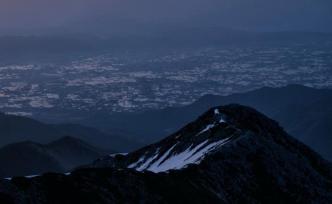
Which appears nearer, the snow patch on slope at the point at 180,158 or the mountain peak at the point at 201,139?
the snow patch on slope at the point at 180,158

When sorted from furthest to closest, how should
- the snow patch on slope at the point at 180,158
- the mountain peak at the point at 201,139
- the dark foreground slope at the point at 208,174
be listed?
the mountain peak at the point at 201,139, the snow patch on slope at the point at 180,158, the dark foreground slope at the point at 208,174

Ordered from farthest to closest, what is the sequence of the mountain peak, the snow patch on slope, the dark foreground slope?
the mountain peak → the snow patch on slope → the dark foreground slope

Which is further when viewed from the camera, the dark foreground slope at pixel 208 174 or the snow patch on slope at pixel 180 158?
the snow patch on slope at pixel 180 158

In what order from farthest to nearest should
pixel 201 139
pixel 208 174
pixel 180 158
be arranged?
pixel 201 139 < pixel 180 158 < pixel 208 174

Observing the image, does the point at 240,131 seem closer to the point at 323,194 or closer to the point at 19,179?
the point at 323,194

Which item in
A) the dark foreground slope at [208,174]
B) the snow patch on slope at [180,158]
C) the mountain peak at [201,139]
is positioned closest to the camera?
the dark foreground slope at [208,174]

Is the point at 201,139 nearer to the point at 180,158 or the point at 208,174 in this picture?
the point at 180,158

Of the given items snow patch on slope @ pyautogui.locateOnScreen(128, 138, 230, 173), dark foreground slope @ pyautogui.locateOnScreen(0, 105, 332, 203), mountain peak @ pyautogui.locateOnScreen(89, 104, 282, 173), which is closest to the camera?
dark foreground slope @ pyautogui.locateOnScreen(0, 105, 332, 203)

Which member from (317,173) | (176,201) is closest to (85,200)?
(176,201)

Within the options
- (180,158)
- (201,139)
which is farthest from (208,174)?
(201,139)
